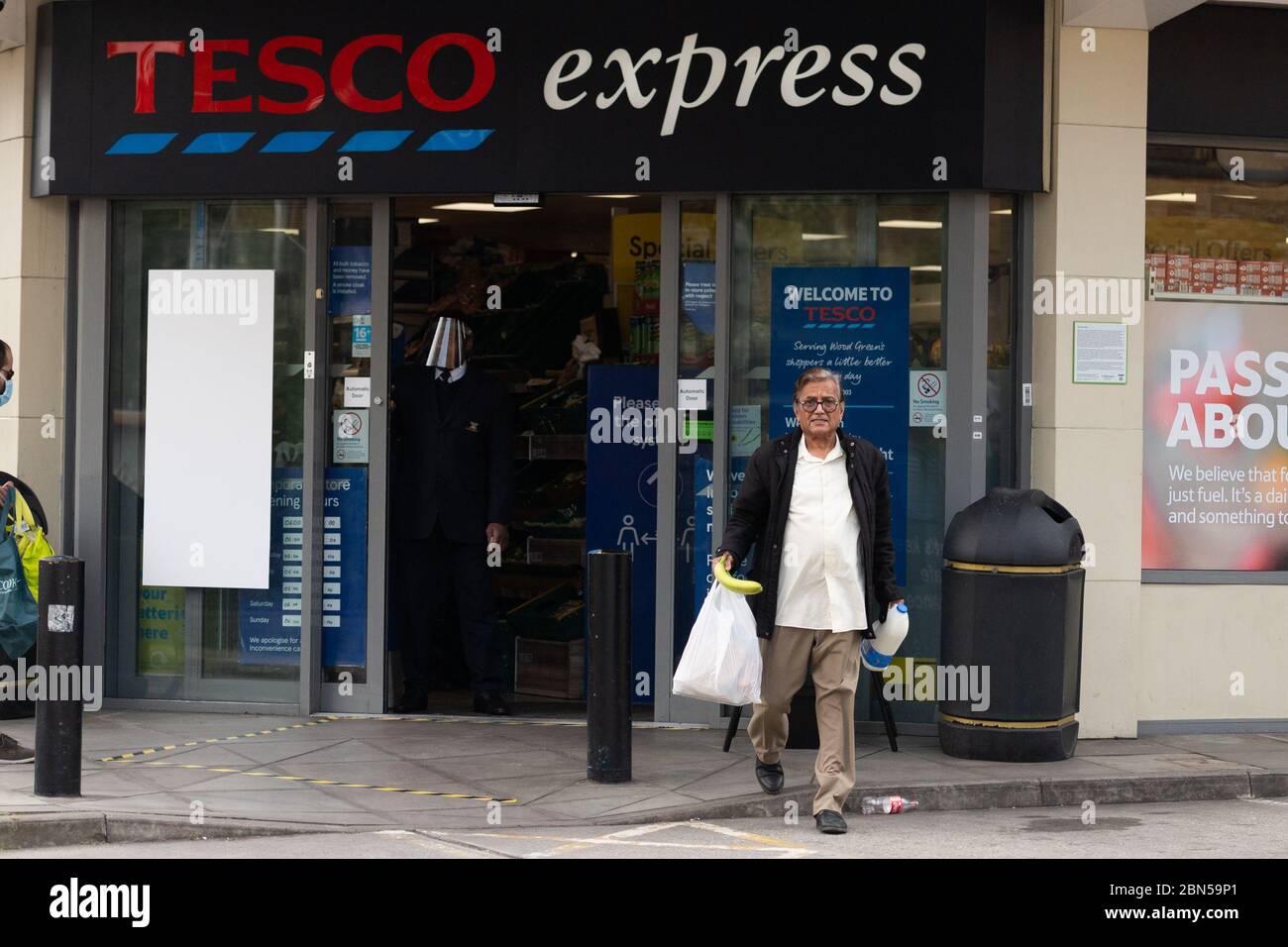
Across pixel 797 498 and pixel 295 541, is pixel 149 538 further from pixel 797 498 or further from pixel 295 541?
pixel 797 498

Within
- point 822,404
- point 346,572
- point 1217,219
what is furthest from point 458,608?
point 1217,219

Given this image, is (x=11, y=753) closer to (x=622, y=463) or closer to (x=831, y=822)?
(x=622, y=463)

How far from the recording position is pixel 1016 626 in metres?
8.84

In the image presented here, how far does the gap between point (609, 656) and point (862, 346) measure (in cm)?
278

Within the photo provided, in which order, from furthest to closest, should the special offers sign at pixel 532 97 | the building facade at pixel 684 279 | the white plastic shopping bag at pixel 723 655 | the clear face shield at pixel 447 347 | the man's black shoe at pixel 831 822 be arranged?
the clear face shield at pixel 447 347, the building facade at pixel 684 279, the special offers sign at pixel 532 97, the white plastic shopping bag at pixel 723 655, the man's black shoe at pixel 831 822

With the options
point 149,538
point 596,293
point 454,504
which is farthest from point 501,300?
point 149,538

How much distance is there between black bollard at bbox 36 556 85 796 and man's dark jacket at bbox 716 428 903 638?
3.00m

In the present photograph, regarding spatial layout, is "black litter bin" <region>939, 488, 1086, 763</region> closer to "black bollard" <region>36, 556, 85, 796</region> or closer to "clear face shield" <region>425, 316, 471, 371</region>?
"clear face shield" <region>425, 316, 471, 371</region>

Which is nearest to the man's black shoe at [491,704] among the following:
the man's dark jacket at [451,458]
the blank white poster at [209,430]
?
the man's dark jacket at [451,458]

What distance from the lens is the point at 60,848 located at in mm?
7051

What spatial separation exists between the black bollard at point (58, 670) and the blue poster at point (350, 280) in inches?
120

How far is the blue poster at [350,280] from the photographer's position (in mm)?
10320

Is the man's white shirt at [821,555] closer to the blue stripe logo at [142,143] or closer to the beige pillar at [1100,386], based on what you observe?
the beige pillar at [1100,386]

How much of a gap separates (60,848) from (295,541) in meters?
3.52
